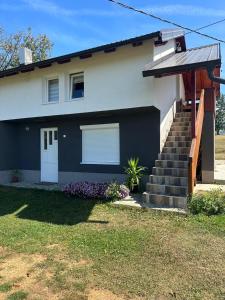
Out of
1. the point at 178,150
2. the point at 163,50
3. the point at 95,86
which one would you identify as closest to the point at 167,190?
the point at 178,150

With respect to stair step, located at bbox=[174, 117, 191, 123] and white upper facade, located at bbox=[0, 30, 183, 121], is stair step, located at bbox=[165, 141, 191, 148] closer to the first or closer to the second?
white upper facade, located at bbox=[0, 30, 183, 121]

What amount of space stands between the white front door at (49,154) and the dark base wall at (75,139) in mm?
264

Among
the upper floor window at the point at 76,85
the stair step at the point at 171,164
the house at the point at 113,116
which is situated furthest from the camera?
the upper floor window at the point at 76,85

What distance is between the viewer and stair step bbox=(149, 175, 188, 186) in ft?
31.9

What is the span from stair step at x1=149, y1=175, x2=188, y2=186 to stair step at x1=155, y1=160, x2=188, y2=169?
71 centimetres

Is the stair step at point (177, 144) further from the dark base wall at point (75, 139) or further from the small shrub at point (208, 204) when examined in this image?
the small shrub at point (208, 204)

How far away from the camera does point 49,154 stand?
14789mm

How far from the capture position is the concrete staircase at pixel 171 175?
30.5ft

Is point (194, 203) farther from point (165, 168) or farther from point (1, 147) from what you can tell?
point (1, 147)

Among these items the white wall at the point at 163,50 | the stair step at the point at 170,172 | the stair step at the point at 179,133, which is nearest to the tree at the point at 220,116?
the white wall at the point at 163,50

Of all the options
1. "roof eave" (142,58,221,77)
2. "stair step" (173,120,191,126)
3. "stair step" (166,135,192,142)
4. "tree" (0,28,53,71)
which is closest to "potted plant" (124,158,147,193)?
"stair step" (166,135,192,142)

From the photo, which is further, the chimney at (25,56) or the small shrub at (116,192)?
the chimney at (25,56)

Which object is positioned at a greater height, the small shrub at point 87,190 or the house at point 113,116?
the house at point 113,116

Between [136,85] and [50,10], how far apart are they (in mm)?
3645
